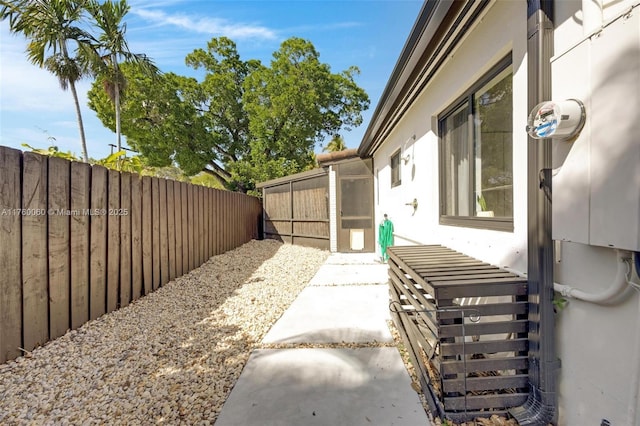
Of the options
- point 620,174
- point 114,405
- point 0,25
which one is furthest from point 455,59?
point 0,25

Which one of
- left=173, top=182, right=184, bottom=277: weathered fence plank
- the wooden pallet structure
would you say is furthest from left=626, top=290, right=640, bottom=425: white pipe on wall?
left=173, top=182, right=184, bottom=277: weathered fence plank

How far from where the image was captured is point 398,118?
4.88 metres

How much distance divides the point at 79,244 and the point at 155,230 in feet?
4.18

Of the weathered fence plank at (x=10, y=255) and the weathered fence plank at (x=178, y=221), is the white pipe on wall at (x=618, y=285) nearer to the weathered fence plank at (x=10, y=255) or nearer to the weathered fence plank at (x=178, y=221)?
the weathered fence plank at (x=10, y=255)

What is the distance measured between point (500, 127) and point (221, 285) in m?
4.25

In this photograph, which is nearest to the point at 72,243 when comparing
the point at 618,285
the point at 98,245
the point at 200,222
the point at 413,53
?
the point at 98,245

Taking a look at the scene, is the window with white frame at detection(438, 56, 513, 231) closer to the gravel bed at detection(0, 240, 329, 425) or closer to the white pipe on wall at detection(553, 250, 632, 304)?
the white pipe on wall at detection(553, 250, 632, 304)

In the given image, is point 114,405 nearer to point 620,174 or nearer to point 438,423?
point 438,423

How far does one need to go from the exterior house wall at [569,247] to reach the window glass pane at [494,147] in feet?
0.53

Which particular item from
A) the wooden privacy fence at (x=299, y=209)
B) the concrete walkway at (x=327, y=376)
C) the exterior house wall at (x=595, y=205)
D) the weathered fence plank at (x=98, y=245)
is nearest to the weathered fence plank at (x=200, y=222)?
the weathered fence plank at (x=98, y=245)

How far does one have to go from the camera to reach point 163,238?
14.4ft

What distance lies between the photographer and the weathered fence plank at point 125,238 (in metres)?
3.50

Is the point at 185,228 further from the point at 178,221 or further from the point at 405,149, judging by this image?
the point at 405,149

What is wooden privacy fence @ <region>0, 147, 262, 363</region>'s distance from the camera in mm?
2340
